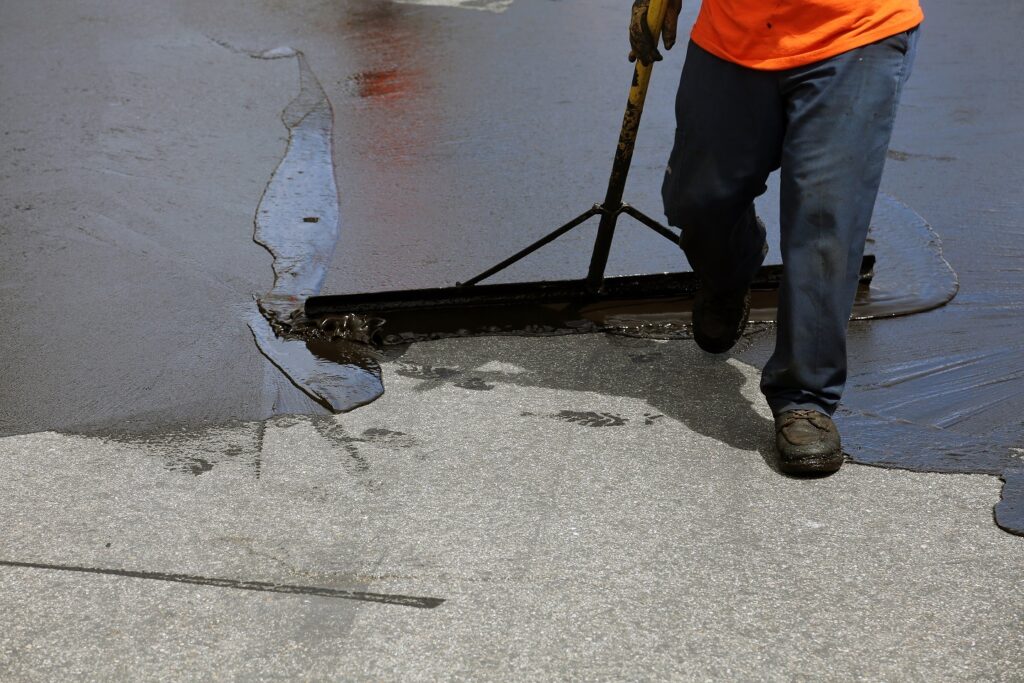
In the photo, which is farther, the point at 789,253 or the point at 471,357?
the point at 471,357

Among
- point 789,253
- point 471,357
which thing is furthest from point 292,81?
point 789,253

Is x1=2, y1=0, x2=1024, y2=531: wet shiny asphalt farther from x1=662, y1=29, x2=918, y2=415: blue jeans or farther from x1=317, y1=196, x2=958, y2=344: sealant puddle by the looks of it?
x1=662, y1=29, x2=918, y2=415: blue jeans

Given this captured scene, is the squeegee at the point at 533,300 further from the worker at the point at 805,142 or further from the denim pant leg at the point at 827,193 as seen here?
the denim pant leg at the point at 827,193

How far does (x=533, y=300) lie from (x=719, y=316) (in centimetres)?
66

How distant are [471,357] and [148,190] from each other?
2.24 m

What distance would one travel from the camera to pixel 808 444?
3422mm

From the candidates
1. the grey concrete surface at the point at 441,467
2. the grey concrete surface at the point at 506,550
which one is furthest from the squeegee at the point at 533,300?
the grey concrete surface at the point at 506,550

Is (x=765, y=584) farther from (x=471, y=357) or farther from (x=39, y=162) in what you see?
(x=39, y=162)

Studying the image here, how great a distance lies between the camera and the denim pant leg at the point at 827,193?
3408 millimetres

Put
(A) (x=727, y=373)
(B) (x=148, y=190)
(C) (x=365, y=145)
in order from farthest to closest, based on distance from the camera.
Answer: (C) (x=365, y=145) < (B) (x=148, y=190) < (A) (x=727, y=373)

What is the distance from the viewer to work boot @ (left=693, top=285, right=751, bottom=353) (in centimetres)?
406

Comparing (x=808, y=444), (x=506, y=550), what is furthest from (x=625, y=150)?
(x=506, y=550)

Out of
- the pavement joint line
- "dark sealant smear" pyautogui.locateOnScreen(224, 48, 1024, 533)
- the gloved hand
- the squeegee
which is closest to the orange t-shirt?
the gloved hand

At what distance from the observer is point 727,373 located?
409 centimetres
